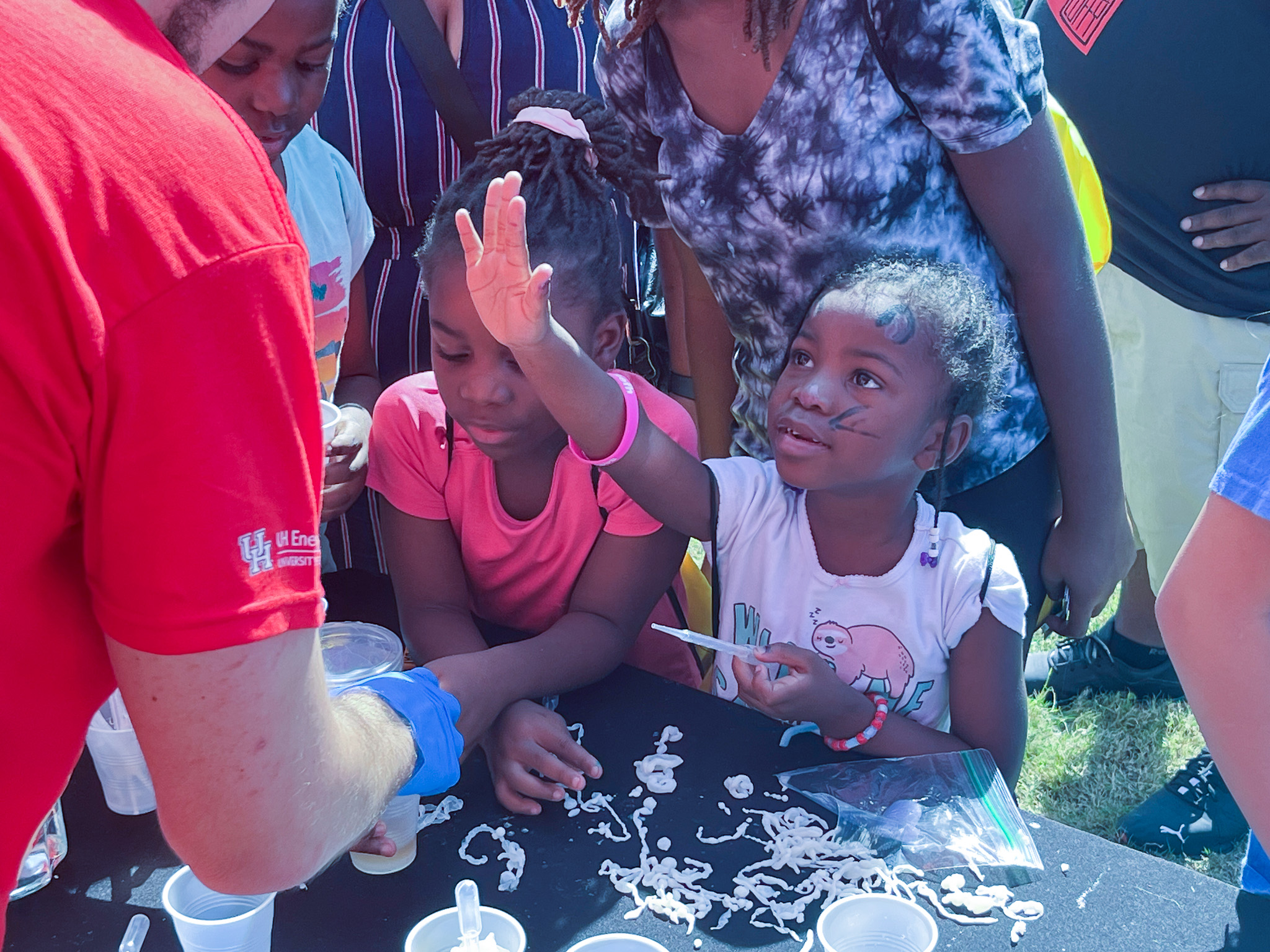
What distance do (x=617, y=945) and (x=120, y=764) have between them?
2.51ft

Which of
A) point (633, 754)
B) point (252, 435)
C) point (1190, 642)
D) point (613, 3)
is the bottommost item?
point (633, 754)

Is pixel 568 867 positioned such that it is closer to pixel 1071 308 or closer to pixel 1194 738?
pixel 1071 308

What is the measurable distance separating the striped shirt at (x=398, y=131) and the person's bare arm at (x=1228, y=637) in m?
1.92

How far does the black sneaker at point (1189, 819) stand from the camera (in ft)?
9.07

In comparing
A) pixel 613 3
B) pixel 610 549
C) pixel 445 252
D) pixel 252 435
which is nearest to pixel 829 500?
pixel 610 549

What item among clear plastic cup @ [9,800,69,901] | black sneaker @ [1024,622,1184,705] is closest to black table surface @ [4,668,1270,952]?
clear plastic cup @ [9,800,69,901]

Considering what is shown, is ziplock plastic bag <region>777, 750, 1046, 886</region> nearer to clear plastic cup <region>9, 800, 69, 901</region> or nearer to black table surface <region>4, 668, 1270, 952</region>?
black table surface <region>4, 668, 1270, 952</region>

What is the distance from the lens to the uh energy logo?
0.79 m

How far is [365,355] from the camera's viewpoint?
2582mm

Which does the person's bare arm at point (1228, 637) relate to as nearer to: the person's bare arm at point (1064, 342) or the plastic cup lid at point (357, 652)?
the person's bare arm at point (1064, 342)

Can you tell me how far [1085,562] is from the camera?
2016 millimetres

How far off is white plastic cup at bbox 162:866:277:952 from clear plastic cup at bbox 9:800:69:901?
0.22 metres

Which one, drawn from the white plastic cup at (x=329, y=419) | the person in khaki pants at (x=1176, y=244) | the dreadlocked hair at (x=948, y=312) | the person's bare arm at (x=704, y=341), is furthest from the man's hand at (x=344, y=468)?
the person in khaki pants at (x=1176, y=244)

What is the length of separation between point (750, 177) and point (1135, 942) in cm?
129
